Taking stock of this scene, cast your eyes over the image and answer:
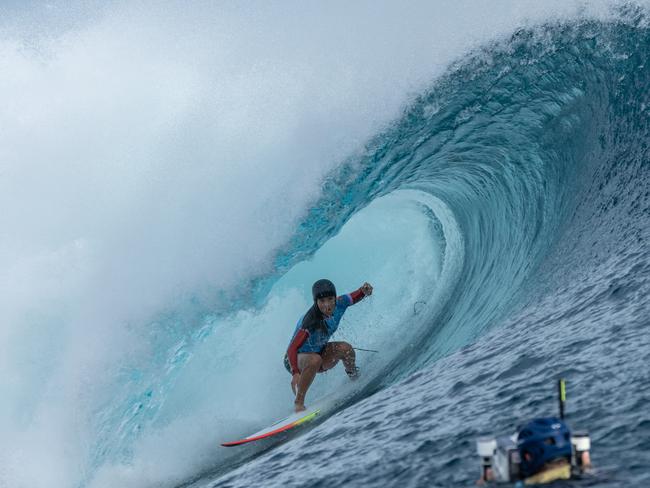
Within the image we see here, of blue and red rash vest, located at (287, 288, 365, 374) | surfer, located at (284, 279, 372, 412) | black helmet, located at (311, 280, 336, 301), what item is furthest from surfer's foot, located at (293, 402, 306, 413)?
black helmet, located at (311, 280, 336, 301)

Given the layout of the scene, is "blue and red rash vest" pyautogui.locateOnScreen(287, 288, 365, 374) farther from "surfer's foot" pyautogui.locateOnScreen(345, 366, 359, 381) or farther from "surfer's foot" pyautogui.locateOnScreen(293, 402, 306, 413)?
"surfer's foot" pyautogui.locateOnScreen(345, 366, 359, 381)

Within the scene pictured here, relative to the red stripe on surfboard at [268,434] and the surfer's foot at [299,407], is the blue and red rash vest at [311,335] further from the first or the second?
the red stripe on surfboard at [268,434]

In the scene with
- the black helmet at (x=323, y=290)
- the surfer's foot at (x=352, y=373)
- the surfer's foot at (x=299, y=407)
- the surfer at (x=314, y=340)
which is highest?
the black helmet at (x=323, y=290)

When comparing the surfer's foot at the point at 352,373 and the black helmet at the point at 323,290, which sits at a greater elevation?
the black helmet at the point at 323,290

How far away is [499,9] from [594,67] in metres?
1.30

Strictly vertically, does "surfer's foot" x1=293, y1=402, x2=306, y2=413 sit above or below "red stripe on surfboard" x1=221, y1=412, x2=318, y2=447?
above

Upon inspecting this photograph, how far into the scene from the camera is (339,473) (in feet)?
13.9

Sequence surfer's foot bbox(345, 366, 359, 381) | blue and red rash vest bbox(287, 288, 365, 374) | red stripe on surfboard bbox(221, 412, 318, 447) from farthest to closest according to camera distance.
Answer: surfer's foot bbox(345, 366, 359, 381) → blue and red rash vest bbox(287, 288, 365, 374) → red stripe on surfboard bbox(221, 412, 318, 447)

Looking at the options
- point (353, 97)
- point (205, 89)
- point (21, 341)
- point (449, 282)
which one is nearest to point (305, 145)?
point (353, 97)

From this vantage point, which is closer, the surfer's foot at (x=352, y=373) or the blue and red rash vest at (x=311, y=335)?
the blue and red rash vest at (x=311, y=335)

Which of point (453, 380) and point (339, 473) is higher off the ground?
point (453, 380)

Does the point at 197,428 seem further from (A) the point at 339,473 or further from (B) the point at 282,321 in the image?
(A) the point at 339,473

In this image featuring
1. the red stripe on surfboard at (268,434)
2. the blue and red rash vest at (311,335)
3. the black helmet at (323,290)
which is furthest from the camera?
the blue and red rash vest at (311,335)

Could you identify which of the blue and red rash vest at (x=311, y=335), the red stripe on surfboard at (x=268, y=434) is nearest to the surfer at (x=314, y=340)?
the blue and red rash vest at (x=311, y=335)
